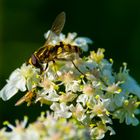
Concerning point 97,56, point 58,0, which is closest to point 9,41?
point 58,0

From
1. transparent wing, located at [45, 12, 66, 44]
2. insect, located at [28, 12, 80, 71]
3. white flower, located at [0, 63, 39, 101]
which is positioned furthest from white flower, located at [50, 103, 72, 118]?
transparent wing, located at [45, 12, 66, 44]

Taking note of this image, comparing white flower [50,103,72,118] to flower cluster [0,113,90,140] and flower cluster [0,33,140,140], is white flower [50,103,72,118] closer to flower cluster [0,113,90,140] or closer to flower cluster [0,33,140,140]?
flower cluster [0,33,140,140]

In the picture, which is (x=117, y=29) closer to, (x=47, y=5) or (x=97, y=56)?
(x=47, y=5)

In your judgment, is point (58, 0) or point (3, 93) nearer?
point (3, 93)

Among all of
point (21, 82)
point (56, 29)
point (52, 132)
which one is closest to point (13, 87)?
point (21, 82)

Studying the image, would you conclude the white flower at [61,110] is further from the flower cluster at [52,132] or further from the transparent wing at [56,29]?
the transparent wing at [56,29]

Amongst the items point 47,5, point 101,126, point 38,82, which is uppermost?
point 47,5

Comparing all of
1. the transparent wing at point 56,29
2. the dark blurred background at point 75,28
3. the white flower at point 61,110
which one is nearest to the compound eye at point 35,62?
the transparent wing at point 56,29
